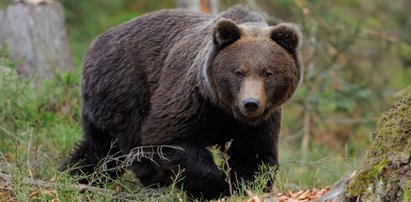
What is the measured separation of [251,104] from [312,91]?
7.43 metres

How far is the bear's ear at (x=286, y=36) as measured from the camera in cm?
678

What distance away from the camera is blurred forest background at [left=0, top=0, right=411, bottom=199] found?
8.54m

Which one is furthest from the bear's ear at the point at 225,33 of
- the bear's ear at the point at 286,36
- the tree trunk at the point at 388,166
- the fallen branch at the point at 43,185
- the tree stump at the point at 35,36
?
the tree stump at the point at 35,36

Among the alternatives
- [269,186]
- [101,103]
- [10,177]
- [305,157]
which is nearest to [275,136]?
[269,186]

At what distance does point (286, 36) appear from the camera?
6812 millimetres

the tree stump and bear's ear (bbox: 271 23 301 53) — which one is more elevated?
bear's ear (bbox: 271 23 301 53)

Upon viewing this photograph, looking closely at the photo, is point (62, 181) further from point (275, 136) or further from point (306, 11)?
point (306, 11)

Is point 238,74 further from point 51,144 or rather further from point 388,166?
point 51,144

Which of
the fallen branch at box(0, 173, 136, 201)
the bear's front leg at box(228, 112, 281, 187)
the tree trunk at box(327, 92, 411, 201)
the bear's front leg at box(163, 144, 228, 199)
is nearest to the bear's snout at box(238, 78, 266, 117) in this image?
the bear's front leg at box(228, 112, 281, 187)

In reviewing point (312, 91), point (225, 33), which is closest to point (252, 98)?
point (225, 33)

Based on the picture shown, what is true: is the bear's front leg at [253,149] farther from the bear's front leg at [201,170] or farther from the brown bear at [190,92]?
the bear's front leg at [201,170]

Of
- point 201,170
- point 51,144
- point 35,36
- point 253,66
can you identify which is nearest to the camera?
point 253,66

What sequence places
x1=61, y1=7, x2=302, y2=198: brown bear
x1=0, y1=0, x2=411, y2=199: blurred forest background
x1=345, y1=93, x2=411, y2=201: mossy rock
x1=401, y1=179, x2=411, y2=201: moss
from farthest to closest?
x1=0, y1=0, x2=411, y2=199: blurred forest background, x1=61, y1=7, x2=302, y2=198: brown bear, x1=345, y1=93, x2=411, y2=201: mossy rock, x1=401, y1=179, x2=411, y2=201: moss

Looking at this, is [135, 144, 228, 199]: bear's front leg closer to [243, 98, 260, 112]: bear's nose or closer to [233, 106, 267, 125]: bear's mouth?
[233, 106, 267, 125]: bear's mouth
